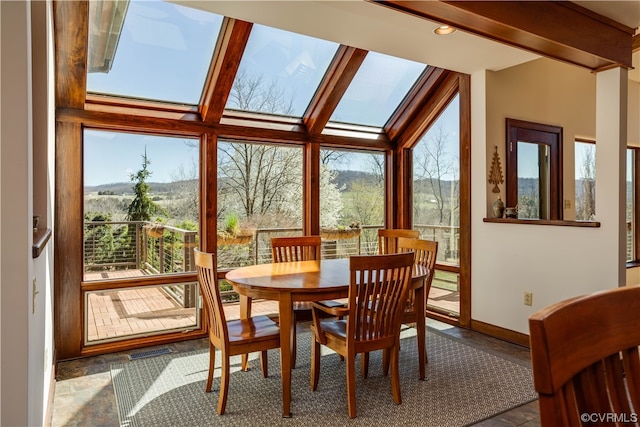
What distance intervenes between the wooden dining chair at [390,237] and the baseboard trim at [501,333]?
43.6 inches

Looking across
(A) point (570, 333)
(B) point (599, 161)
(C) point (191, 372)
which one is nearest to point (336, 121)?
(B) point (599, 161)

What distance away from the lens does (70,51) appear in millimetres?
2955

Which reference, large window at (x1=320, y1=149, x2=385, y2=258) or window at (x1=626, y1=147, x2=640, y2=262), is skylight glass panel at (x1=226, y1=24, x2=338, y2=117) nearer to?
large window at (x1=320, y1=149, x2=385, y2=258)

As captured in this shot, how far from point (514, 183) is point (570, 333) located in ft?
12.9

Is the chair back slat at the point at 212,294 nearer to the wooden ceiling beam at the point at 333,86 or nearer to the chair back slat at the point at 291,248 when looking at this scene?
the chair back slat at the point at 291,248

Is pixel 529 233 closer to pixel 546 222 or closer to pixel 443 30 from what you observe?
pixel 546 222

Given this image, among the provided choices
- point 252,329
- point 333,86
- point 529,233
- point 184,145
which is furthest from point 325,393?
point 333,86

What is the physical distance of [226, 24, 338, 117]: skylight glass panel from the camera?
147 inches

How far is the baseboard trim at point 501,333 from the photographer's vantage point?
3.73 metres

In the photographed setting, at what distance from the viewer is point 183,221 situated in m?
4.01

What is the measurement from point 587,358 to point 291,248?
307 centimetres

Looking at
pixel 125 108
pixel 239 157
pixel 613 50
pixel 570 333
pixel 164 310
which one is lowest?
pixel 164 310

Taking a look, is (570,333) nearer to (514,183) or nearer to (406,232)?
(406,232)

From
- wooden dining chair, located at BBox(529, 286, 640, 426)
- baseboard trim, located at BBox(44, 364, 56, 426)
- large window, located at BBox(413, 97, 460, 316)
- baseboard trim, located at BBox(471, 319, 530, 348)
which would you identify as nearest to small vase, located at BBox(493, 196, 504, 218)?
large window, located at BBox(413, 97, 460, 316)
